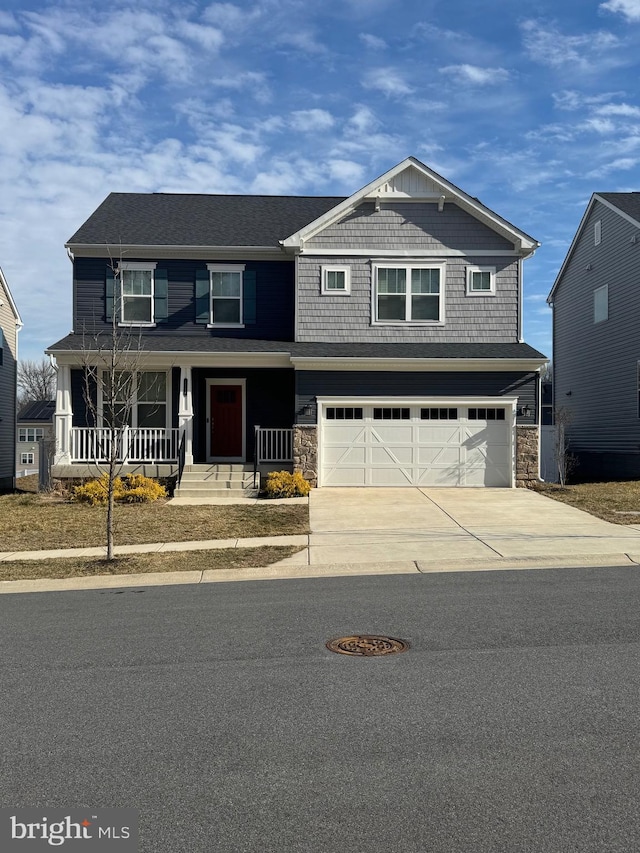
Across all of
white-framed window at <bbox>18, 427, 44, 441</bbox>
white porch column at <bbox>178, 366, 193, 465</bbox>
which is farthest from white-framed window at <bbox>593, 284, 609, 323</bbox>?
white-framed window at <bbox>18, 427, 44, 441</bbox>

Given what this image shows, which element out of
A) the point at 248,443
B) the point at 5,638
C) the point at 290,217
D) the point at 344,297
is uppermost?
the point at 290,217

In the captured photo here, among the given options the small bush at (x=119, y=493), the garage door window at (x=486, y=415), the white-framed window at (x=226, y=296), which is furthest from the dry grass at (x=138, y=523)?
the white-framed window at (x=226, y=296)

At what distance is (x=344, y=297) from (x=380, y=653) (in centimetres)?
1658

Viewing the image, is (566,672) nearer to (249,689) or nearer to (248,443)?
(249,689)

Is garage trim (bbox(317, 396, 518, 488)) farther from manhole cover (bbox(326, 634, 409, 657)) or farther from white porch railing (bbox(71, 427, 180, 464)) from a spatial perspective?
manhole cover (bbox(326, 634, 409, 657))

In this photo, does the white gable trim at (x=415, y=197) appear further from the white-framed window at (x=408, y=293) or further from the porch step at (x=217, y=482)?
the porch step at (x=217, y=482)

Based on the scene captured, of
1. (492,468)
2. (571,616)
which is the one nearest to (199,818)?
(571,616)

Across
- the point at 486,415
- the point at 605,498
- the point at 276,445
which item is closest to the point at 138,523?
the point at 276,445

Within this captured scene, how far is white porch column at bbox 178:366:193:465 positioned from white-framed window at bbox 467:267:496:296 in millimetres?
8348

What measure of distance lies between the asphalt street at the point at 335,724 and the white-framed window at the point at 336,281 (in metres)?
14.7

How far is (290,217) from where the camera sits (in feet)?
83.5

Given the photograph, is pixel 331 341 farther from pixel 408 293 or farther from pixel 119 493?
pixel 119 493

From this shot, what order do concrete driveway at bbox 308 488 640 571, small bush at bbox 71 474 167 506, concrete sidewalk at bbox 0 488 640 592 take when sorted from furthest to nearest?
small bush at bbox 71 474 167 506
concrete driveway at bbox 308 488 640 571
concrete sidewalk at bbox 0 488 640 592

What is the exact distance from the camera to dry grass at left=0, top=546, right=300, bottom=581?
1118 centimetres
